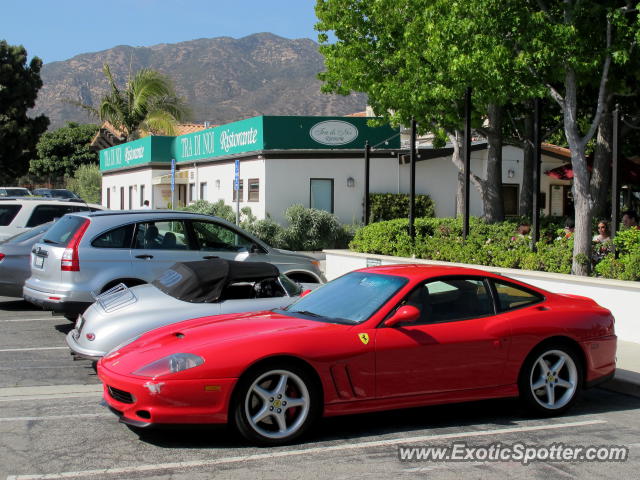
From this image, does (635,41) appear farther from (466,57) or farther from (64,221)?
(64,221)

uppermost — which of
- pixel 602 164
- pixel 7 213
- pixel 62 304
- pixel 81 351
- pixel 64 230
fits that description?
pixel 602 164

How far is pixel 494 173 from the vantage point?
17.9 metres

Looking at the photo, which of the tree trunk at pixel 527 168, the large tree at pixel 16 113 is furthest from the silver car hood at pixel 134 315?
the large tree at pixel 16 113

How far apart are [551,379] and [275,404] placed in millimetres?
2646

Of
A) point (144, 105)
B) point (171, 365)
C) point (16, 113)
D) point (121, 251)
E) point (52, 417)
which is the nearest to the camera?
point (171, 365)

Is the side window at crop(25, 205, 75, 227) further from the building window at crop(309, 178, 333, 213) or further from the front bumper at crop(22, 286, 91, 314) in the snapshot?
the building window at crop(309, 178, 333, 213)

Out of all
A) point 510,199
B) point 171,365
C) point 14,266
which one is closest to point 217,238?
point 14,266

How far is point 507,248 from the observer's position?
13.9 metres

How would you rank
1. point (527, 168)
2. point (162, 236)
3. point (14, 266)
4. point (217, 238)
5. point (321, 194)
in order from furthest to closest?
point (321, 194)
point (527, 168)
point (14, 266)
point (217, 238)
point (162, 236)

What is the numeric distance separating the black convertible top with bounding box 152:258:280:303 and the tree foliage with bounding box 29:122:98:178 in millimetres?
59317

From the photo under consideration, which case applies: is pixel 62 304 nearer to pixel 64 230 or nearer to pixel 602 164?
pixel 64 230

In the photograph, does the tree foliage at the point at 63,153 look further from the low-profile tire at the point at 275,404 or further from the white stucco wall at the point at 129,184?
the low-profile tire at the point at 275,404

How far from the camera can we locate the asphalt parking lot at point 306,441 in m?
5.50

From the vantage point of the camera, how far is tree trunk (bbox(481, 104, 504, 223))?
17750mm
